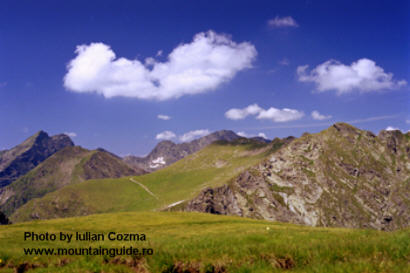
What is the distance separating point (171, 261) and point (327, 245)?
7.95 meters

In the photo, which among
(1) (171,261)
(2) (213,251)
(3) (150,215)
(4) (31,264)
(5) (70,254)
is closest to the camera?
(1) (171,261)

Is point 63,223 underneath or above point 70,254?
underneath

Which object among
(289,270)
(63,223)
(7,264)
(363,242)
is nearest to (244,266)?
(289,270)

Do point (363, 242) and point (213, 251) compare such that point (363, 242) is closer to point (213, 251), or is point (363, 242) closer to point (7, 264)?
point (213, 251)

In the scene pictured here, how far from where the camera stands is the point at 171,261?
14.9 meters

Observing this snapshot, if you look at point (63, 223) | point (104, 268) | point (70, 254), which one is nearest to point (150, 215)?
point (63, 223)

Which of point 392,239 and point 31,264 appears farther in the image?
point 31,264

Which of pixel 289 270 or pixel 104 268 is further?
pixel 104 268

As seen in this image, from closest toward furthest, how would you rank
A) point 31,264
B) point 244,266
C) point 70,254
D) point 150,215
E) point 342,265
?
point 342,265 < point 244,266 < point 31,264 < point 70,254 < point 150,215

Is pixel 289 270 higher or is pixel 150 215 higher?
pixel 289 270

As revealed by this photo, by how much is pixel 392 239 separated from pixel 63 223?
59.4 metres

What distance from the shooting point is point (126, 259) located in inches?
643

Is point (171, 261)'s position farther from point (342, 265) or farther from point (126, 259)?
point (342, 265)

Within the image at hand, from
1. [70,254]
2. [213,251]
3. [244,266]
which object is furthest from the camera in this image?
[70,254]
